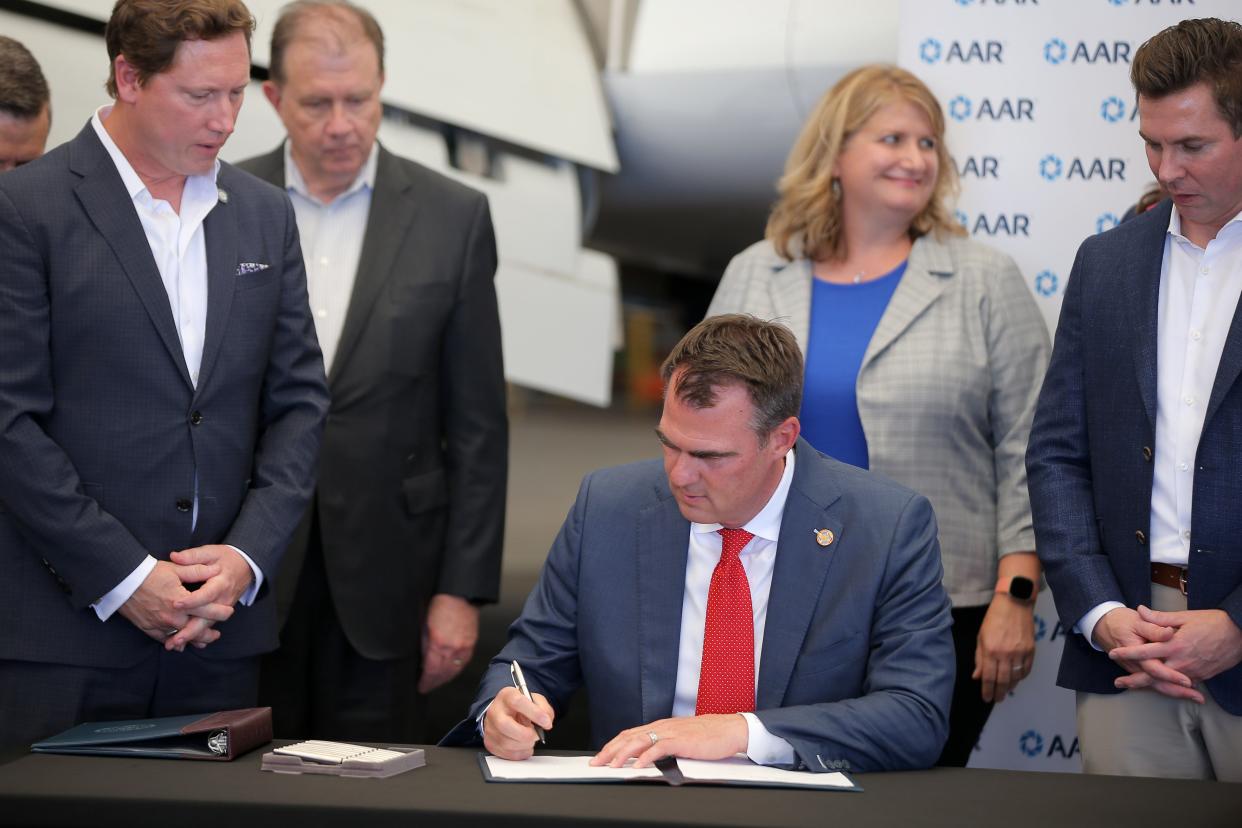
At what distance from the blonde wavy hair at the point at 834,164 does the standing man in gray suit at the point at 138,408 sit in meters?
1.13

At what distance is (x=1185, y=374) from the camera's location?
84.8 inches

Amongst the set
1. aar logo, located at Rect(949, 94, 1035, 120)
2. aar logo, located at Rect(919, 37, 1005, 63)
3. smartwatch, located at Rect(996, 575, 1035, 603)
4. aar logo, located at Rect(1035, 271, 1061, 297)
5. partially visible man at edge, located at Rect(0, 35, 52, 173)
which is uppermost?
aar logo, located at Rect(919, 37, 1005, 63)

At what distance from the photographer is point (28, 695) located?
82.0 inches

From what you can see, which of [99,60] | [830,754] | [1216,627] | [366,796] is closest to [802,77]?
[99,60]

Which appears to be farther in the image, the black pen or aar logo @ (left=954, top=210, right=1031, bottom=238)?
aar logo @ (left=954, top=210, right=1031, bottom=238)

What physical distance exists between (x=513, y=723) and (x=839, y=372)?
46.2 inches

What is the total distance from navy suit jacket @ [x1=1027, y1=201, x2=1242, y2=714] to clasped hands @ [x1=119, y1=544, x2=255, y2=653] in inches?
50.2

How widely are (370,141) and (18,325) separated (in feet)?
3.06

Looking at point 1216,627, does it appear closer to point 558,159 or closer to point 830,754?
point 830,754

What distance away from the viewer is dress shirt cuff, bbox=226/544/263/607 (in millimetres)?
2139

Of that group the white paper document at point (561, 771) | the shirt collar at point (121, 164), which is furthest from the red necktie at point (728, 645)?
the shirt collar at point (121, 164)

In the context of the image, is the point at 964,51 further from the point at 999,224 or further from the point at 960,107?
the point at 999,224

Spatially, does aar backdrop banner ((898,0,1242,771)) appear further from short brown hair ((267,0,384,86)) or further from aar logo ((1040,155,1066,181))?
short brown hair ((267,0,384,86))

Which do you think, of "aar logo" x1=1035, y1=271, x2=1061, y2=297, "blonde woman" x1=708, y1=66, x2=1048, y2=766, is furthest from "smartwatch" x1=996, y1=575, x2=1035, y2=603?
"aar logo" x1=1035, y1=271, x2=1061, y2=297
